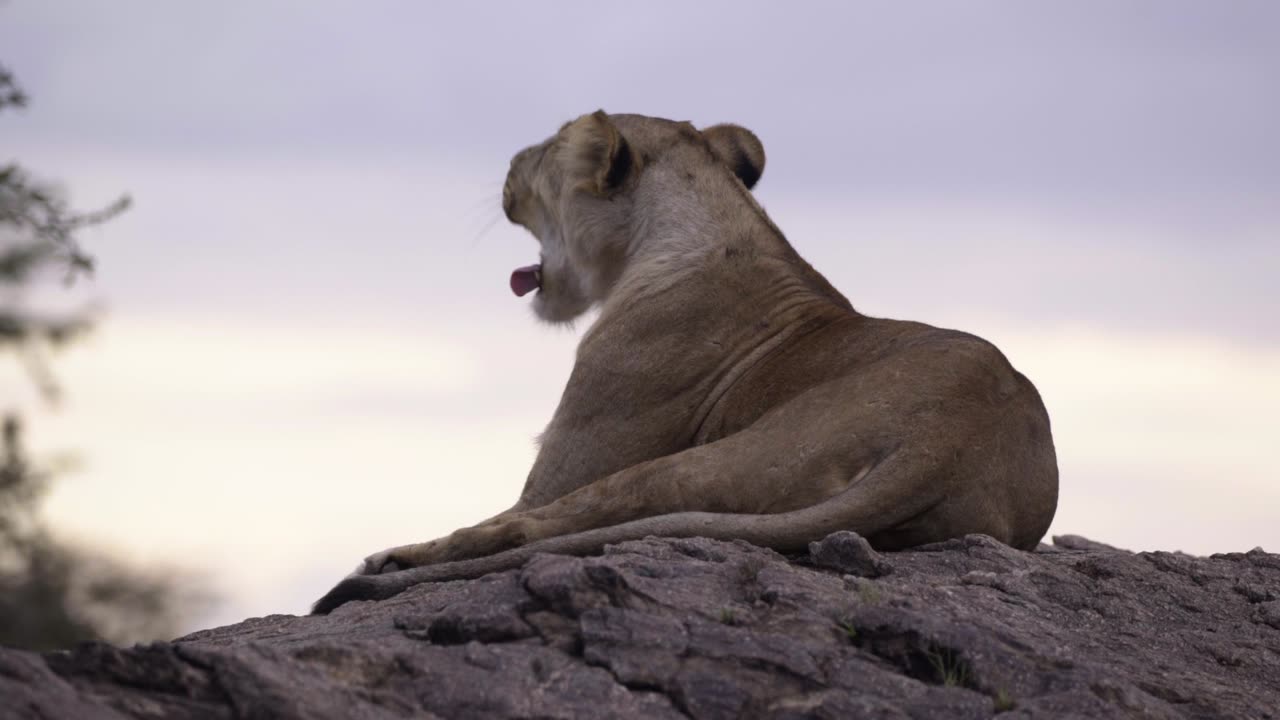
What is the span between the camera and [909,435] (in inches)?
225

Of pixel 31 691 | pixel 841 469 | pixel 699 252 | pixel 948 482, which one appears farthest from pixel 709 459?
pixel 31 691

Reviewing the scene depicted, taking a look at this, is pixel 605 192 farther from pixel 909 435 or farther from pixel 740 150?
pixel 909 435

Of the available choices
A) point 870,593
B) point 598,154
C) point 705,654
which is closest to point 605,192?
point 598,154

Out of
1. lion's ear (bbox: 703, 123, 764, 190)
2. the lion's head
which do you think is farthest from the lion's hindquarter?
lion's ear (bbox: 703, 123, 764, 190)

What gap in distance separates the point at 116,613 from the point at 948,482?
9.57 ft

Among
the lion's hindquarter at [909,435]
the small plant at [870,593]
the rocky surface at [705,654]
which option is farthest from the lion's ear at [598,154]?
the small plant at [870,593]

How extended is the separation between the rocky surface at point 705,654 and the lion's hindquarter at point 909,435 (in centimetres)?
28

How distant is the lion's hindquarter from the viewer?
5.66 m

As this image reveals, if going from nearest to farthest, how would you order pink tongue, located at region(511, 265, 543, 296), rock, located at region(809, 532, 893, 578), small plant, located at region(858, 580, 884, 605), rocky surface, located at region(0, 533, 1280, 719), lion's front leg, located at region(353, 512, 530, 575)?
rocky surface, located at region(0, 533, 1280, 719) < small plant, located at region(858, 580, 884, 605) < rock, located at region(809, 532, 893, 578) < lion's front leg, located at region(353, 512, 530, 575) < pink tongue, located at region(511, 265, 543, 296)

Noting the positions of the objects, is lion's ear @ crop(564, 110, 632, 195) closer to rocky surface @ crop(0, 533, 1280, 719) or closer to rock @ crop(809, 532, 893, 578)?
rocky surface @ crop(0, 533, 1280, 719)

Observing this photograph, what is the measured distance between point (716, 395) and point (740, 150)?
193 centimetres

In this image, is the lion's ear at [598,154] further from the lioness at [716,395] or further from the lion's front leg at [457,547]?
the lion's front leg at [457,547]

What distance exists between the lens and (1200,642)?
530cm

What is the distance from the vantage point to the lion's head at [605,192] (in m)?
7.33
